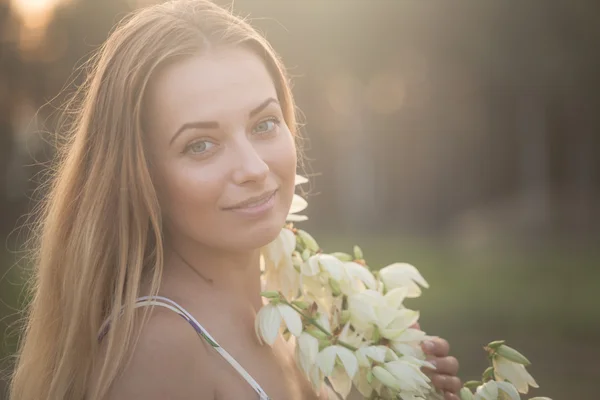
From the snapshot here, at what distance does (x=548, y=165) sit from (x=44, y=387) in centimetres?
2345

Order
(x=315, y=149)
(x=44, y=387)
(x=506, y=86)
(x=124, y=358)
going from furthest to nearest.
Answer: (x=315, y=149) < (x=506, y=86) < (x=44, y=387) < (x=124, y=358)

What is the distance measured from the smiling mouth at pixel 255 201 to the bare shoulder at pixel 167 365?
0.37 meters

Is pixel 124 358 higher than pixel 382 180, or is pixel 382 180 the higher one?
pixel 124 358

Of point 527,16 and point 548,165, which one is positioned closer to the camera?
point 527,16

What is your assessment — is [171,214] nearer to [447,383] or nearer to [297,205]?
[297,205]

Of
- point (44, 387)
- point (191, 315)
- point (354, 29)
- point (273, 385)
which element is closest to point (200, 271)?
point (191, 315)

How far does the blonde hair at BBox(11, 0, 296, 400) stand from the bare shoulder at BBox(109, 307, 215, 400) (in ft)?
0.19

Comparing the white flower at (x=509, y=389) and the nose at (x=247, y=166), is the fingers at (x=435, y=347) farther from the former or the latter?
the nose at (x=247, y=166)

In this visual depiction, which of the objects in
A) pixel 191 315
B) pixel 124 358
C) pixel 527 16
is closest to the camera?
pixel 124 358

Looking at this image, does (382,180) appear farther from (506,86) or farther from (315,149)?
(506,86)

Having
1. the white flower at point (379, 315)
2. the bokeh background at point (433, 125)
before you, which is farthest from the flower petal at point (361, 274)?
the bokeh background at point (433, 125)

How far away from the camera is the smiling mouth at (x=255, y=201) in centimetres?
234

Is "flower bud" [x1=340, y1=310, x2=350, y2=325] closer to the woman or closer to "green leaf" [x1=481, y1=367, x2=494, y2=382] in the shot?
the woman

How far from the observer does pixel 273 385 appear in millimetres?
2373
